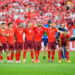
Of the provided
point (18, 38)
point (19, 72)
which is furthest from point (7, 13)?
point (19, 72)

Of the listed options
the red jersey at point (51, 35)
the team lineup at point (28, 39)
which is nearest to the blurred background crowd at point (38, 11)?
the team lineup at point (28, 39)

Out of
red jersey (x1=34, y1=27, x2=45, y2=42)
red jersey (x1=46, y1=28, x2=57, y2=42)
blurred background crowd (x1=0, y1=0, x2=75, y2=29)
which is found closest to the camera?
red jersey (x1=46, y1=28, x2=57, y2=42)

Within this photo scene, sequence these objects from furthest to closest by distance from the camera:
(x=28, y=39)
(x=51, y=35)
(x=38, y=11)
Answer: (x=38, y=11)
(x=28, y=39)
(x=51, y=35)

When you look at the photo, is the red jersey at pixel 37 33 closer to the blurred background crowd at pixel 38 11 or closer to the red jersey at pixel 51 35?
the red jersey at pixel 51 35

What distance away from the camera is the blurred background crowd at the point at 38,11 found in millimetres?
24344

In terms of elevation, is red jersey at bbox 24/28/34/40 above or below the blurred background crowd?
below

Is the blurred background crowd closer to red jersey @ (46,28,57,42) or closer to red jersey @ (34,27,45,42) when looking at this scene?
red jersey @ (34,27,45,42)

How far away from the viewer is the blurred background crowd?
24344mm

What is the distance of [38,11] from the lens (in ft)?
85.0

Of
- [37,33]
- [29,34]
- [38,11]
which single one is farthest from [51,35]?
[38,11]

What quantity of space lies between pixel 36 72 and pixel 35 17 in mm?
15383

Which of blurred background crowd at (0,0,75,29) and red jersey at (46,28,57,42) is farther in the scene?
blurred background crowd at (0,0,75,29)

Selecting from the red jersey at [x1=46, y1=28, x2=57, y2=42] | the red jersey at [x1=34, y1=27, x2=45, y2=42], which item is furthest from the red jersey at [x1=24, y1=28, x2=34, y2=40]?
the red jersey at [x1=46, y1=28, x2=57, y2=42]

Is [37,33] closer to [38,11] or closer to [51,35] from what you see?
[51,35]
